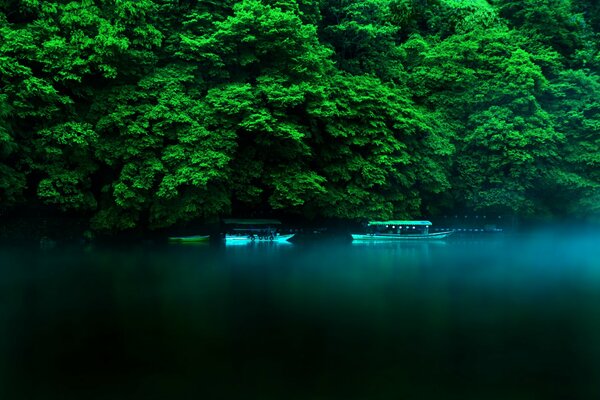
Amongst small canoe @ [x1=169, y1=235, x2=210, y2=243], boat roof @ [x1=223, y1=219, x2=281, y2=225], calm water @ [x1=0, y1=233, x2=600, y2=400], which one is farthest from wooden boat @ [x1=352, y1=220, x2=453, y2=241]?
calm water @ [x1=0, y1=233, x2=600, y2=400]

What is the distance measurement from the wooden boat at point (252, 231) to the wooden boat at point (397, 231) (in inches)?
139

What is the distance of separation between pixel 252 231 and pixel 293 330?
14.8 m

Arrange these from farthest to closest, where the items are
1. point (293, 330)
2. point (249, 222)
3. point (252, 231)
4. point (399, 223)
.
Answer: point (399, 223) < point (252, 231) < point (249, 222) < point (293, 330)

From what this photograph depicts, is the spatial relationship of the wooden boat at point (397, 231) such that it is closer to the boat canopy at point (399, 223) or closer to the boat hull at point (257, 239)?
the boat canopy at point (399, 223)

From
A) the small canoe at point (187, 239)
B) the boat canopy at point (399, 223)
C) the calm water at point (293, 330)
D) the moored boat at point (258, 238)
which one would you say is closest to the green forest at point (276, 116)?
the boat canopy at point (399, 223)

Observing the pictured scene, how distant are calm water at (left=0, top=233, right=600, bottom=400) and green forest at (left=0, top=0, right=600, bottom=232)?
4102 mm

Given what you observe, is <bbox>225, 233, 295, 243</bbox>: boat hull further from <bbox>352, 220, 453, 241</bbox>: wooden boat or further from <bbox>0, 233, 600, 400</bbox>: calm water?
<bbox>0, 233, 600, 400</bbox>: calm water

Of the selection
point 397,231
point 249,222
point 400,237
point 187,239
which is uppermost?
point 249,222

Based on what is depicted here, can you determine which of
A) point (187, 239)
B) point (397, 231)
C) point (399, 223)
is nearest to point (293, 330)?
point (187, 239)

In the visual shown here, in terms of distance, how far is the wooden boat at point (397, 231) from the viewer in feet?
81.6

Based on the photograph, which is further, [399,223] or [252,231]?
[399,223]

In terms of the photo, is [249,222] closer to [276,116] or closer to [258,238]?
[258,238]

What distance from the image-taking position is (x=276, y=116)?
21141 mm

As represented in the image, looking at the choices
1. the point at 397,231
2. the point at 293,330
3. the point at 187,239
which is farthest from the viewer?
the point at 397,231
